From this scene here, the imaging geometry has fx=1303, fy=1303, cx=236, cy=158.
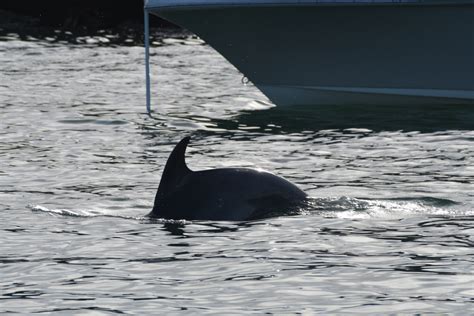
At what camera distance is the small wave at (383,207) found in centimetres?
1375

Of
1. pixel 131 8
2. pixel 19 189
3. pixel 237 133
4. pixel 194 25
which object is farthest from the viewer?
pixel 131 8

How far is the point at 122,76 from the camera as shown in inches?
1390

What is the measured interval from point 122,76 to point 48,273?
24466mm

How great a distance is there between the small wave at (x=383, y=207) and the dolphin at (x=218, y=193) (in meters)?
0.68

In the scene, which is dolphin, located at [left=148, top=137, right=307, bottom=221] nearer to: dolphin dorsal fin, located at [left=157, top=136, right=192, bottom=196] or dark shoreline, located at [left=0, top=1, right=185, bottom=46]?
dolphin dorsal fin, located at [left=157, top=136, right=192, bottom=196]

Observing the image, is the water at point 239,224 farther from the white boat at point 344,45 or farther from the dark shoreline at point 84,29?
the dark shoreline at point 84,29

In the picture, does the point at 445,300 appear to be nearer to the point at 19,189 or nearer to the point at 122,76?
the point at 19,189

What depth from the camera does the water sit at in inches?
403

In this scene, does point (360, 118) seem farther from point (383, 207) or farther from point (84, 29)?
point (84, 29)

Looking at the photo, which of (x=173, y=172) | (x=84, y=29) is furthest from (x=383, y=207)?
(x=84, y=29)

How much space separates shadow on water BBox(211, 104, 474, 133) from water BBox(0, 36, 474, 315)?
2.1 inches

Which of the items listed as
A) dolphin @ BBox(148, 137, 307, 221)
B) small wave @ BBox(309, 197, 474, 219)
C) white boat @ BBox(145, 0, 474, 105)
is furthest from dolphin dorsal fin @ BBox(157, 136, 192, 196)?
white boat @ BBox(145, 0, 474, 105)

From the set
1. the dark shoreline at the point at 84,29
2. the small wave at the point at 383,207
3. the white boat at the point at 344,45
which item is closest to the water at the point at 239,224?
the small wave at the point at 383,207

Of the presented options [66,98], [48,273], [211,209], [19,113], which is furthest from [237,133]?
[48,273]
